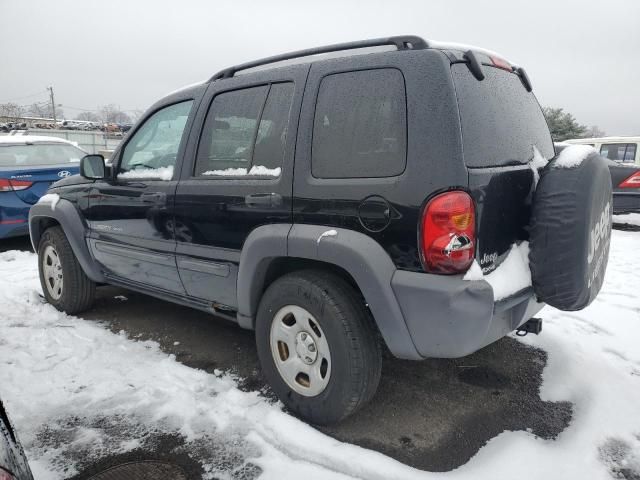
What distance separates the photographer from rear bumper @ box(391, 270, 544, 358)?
6.58 feet

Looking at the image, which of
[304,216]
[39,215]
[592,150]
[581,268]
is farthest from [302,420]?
[39,215]

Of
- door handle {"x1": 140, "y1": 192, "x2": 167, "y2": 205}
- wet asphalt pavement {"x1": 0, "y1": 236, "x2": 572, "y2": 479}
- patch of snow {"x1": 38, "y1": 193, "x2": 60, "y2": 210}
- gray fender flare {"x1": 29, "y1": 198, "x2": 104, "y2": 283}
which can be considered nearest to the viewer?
wet asphalt pavement {"x1": 0, "y1": 236, "x2": 572, "y2": 479}

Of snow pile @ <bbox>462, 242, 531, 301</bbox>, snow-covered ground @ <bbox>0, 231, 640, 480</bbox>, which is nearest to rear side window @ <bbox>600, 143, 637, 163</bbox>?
snow-covered ground @ <bbox>0, 231, 640, 480</bbox>

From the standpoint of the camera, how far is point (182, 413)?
2.62 metres

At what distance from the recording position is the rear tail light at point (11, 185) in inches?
239

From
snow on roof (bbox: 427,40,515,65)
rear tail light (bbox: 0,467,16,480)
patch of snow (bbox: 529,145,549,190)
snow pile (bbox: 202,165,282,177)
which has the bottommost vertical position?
rear tail light (bbox: 0,467,16,480)

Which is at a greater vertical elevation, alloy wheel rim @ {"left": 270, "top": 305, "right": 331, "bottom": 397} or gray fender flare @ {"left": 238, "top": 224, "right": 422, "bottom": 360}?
gray fender flare @ {"left": 238, "top": 224, "right": 422, "bottom": 360}

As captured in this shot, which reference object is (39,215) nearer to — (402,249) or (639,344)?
(402,249)

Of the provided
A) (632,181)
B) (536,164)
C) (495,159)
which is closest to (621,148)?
(632,181)

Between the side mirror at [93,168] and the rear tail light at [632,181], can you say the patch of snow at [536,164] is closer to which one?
the side mirror at [93,168]

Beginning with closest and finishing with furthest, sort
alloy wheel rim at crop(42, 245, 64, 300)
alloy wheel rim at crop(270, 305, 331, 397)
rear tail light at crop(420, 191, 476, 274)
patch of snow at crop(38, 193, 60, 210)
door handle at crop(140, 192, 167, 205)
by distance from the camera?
rear tail light at crop(420, 191, 476, 274) < alloy wheel rim at crop(270, 305, 331, 397) < door handle at crop(140, 192, 167, 205) < patch of snow at crop(38, 193, 60, 210) < alloy wheel rim at crop(42, 245, 64, 300)

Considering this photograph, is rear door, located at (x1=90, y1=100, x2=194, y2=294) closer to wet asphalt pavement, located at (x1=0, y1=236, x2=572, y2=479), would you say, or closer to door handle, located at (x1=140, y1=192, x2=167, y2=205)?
door handle, located at (x1=140, y1=192, x2=167, y2=205)

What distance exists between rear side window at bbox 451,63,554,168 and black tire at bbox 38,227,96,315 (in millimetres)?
3559

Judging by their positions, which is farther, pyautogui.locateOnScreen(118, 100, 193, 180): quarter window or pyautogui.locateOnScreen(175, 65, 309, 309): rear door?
pyautogui.locateOnScreen(118, 100, 193, 180): quarter window
